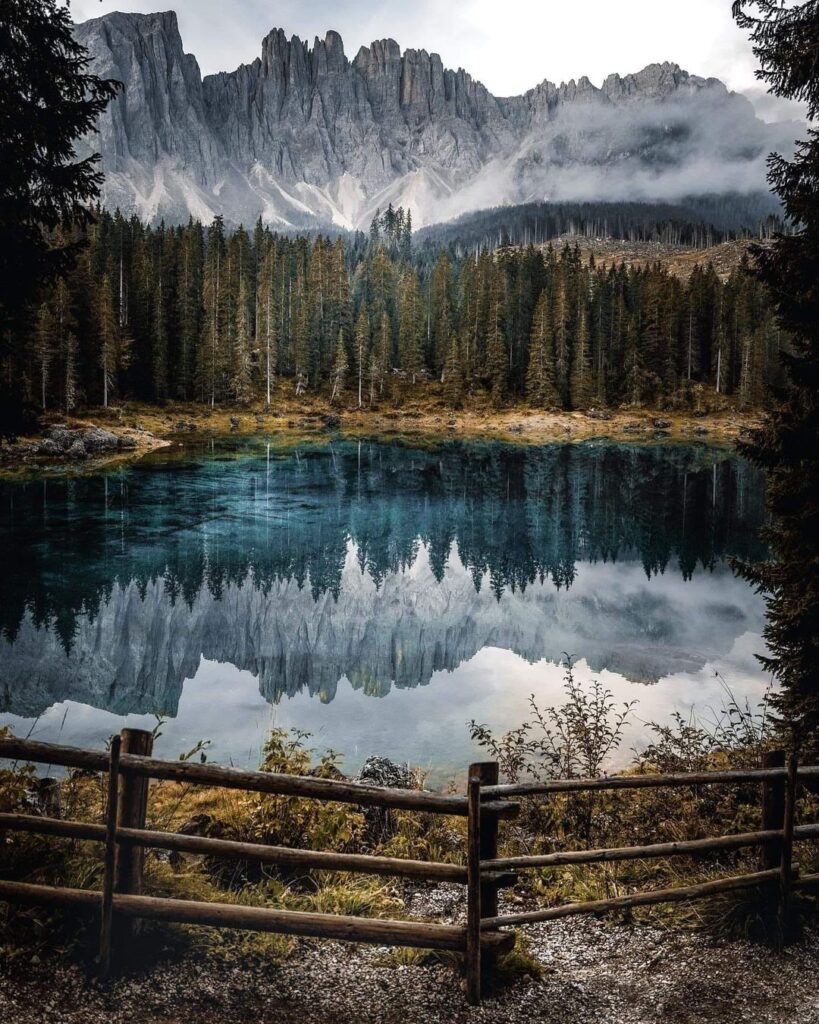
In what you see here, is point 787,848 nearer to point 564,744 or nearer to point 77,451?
point 564,744

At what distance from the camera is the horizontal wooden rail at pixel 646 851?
6.82 metres

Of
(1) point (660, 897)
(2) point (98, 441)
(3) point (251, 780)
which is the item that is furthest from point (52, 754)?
(2) point (98, 441)

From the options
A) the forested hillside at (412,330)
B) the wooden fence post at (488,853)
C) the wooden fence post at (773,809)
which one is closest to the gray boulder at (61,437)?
the forested hillside at (412,330)

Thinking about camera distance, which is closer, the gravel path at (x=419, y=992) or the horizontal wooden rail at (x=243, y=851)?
the gravel path at (x=419, y=992)

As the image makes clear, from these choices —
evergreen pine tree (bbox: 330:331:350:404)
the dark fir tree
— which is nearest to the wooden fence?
the dark fir tree

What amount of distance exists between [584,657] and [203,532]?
22.3 metres

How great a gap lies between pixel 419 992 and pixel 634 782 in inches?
111

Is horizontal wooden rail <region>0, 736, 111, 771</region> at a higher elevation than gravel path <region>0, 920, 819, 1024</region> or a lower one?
higher

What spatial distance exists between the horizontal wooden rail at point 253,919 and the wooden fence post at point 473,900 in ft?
0.46

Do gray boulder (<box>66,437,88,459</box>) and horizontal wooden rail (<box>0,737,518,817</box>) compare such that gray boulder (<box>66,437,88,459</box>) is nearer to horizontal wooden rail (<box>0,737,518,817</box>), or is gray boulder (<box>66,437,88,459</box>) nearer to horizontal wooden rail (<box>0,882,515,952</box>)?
horizontal wooden rail (<box>0,737,518,817</box>)

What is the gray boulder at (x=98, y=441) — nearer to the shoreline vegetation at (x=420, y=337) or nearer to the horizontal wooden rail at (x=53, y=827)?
the shoreline vegetation at (x=420, y=337)

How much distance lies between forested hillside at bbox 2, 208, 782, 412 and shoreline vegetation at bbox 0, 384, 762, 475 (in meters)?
2.63

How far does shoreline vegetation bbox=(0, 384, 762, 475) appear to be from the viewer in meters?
73.9

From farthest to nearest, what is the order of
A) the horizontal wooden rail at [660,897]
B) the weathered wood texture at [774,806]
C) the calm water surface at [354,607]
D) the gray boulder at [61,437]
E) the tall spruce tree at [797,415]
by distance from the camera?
the gray boulder at [61,437]
the calm water surface at [354,607]
the tall spruce tree at [797,415]
the weathered wood texture at [774,806]
the horizontal wooden rail at [660,897]
